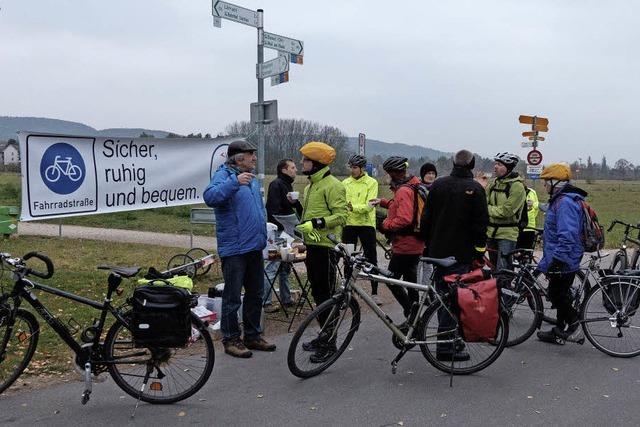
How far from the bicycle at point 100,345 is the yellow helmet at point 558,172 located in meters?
3.48

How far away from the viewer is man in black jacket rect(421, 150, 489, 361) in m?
5.07

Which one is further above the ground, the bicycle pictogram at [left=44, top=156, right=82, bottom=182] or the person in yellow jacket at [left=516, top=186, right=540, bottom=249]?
the bicycle pictogram at [left=44, top=156, right=82, bottom=182]

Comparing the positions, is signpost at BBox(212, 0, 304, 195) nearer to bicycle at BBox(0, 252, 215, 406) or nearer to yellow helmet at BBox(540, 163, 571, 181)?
yellow helmet at BBox(540, 163, 571, 181)

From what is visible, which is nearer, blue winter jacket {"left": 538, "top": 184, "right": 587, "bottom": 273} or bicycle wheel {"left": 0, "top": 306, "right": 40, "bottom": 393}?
bicycle wheel {"left": 0, "top": 306, "right": 40, "bottom": 393}

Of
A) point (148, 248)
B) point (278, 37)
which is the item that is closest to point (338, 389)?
point (278, 37)

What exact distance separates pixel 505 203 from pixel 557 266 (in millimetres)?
1219

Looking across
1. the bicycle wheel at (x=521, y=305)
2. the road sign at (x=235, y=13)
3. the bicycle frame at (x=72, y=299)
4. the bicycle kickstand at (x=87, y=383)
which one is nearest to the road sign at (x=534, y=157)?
the road sign at (x=235, y=13)

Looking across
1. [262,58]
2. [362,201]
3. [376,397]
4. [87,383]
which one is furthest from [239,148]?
[262,58]

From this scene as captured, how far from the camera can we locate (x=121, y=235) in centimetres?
1445

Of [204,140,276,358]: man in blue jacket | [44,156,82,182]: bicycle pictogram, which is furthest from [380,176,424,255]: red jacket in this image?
[44,156,82,182]: bicycle pictogram

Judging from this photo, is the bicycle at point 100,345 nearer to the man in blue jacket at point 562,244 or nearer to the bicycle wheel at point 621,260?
the man in blue jacket at point 562,244

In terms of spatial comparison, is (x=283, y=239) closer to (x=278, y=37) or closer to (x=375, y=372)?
(x=375, y=372)

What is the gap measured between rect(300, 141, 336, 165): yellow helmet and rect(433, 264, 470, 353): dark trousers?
1394 mm

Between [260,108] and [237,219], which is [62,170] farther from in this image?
[237,219]
